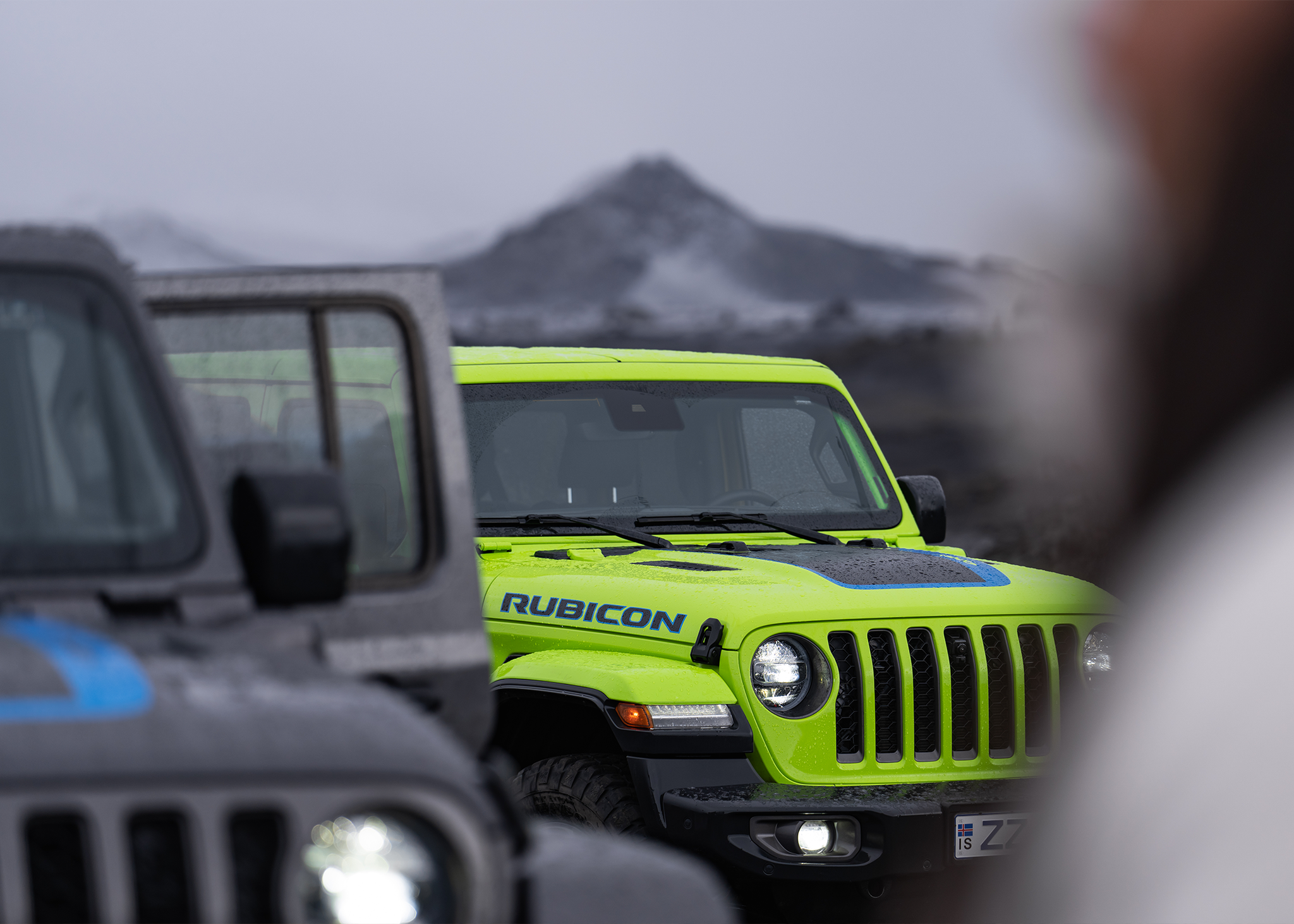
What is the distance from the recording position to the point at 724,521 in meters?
6.38

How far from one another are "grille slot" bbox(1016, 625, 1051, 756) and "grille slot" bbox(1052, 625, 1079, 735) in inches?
1.8

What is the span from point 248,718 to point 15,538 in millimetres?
814

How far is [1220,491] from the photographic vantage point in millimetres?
5793

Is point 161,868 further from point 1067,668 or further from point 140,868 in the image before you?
point 1067,668

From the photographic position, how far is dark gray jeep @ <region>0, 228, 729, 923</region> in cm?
203

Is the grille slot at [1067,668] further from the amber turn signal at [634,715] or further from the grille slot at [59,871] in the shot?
the grille slot at [59,871]

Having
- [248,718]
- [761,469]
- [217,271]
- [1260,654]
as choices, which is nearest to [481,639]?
[217,271]

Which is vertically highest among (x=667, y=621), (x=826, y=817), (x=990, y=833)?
(x=667, y=621)

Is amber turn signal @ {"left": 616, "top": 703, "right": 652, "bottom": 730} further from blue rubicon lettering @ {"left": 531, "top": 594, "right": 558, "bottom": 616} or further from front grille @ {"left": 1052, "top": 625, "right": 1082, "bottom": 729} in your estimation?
front grille @ {"left": 1052, "top": 625, "right": 1082, "bottom": 729}

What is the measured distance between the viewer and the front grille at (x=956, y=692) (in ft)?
17.0

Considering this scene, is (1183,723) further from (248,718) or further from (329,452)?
(248,718)

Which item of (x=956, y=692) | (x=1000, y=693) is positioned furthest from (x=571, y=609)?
(x=1000, y=693)

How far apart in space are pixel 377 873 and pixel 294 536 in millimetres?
755

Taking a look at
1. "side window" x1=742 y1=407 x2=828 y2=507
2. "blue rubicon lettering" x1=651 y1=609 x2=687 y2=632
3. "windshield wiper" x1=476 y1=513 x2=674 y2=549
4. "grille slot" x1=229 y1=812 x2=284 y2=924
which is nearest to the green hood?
"blue rubicon lettering" x1=651 y1=609 x2=687 y2=632
